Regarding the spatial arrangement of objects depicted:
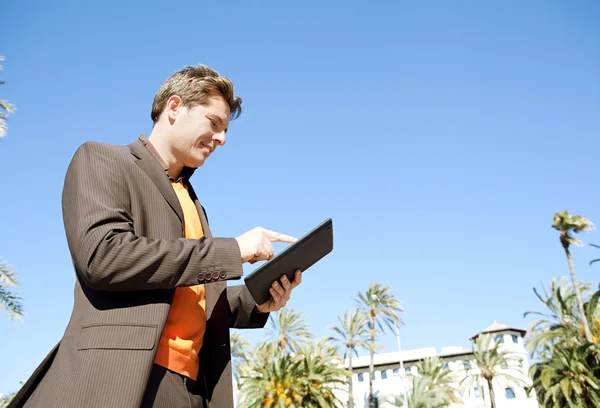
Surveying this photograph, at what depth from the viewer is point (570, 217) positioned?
127ft

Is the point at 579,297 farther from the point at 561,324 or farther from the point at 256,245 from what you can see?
the point at 256,245

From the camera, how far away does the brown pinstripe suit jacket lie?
63.4 inches

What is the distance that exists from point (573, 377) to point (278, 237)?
132ft

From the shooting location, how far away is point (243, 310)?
2.49m

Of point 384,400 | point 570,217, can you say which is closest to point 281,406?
point 570,217

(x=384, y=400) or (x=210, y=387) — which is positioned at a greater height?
(x=384, y=400)

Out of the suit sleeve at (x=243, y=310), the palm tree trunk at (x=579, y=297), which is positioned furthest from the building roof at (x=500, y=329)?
the suit sleeve at (x=243, y=310)

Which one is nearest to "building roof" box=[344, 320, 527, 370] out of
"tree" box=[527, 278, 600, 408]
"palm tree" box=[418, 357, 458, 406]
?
"palm tree" box=[418, 357, 458, 406]

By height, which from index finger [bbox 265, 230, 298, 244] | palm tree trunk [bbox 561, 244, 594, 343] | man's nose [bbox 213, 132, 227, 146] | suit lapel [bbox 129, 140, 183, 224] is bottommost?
index finger [bbox 265, 230, 298, 244]

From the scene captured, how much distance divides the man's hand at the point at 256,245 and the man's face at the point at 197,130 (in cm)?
55

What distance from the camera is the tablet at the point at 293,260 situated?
205 centimetres

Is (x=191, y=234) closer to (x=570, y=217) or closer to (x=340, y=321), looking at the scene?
(x=570, y=217)

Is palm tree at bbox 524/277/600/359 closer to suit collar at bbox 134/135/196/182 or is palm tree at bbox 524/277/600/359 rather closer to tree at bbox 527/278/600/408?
tree at bbox 527/278/600/408

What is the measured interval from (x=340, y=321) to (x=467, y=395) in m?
23.7
